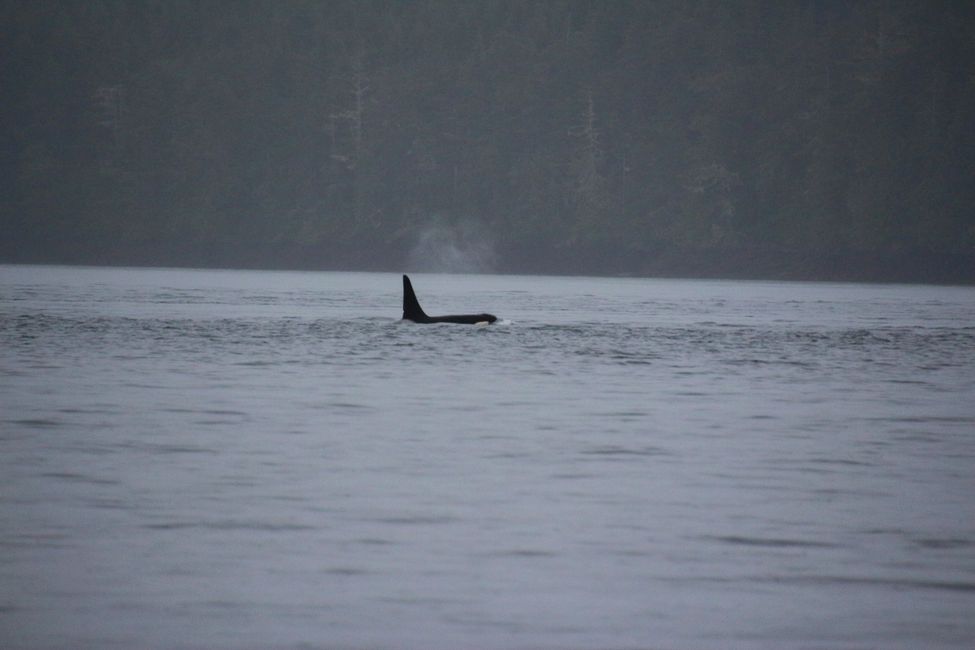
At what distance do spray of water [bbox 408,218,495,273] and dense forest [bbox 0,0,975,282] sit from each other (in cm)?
29

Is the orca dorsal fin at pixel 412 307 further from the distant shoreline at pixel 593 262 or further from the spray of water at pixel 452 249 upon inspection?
the spray of water at pixel 452 249

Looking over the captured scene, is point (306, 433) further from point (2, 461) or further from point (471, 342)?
point (471, 342)

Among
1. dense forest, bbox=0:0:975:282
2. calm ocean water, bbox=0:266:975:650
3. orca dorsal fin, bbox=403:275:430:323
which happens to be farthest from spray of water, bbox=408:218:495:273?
calm ocean water, bbox=0:266:975:650

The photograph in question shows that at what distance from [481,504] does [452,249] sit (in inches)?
5838

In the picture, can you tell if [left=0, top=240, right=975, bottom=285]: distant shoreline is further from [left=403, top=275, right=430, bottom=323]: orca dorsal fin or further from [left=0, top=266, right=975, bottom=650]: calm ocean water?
[left=0, top=266, right=975, bottom=650]: calm ocean water

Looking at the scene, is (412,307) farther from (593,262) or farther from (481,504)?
(593,262)

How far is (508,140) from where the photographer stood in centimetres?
16550

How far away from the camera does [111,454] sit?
1744 centimetres

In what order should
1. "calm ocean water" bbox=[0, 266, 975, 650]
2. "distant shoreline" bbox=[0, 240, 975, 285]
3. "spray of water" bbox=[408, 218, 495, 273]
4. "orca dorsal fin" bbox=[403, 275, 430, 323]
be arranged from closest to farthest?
"calm ocean water" bbox=[0, 266, 975, 650] → "orca dorsal fin" bbox=[403, 275, 430, 323] → "distant shoreline" bbox=[0, 240, 975, 285] → "spray of water" bbox=[408, 218, 495, 273]

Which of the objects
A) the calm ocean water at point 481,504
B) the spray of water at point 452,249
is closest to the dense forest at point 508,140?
the spray of water at point 452,249

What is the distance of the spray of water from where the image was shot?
158 metres

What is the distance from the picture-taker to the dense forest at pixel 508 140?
490ft

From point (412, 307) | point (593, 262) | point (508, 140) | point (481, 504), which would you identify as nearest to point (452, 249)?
point (508, 140)

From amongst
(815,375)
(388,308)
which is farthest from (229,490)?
(388,308)
